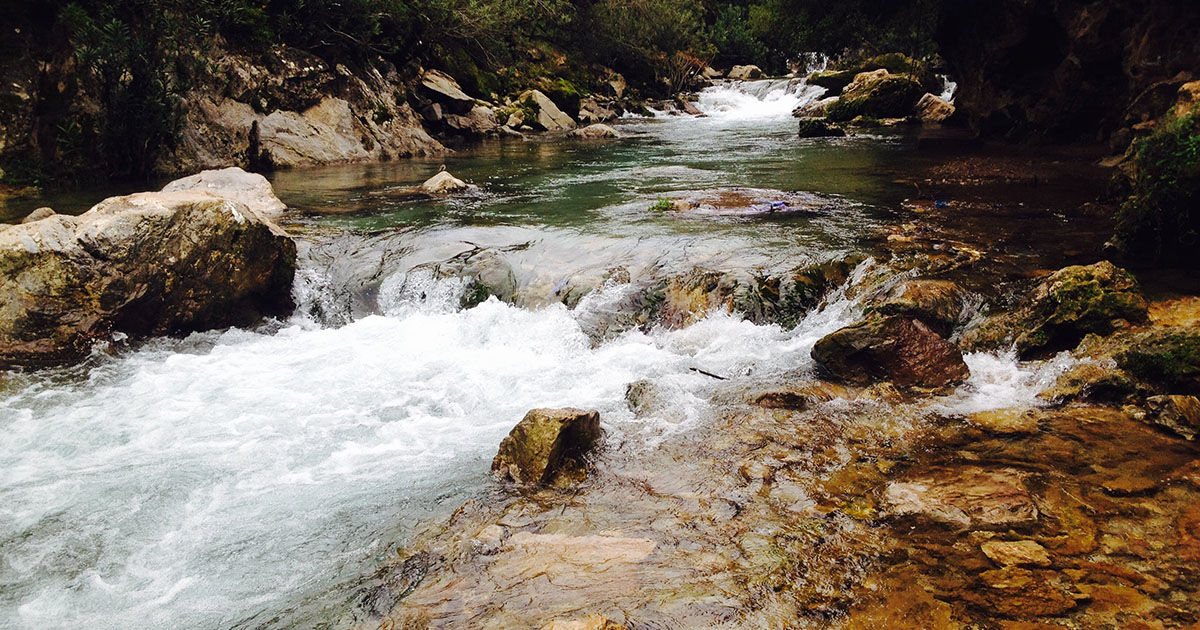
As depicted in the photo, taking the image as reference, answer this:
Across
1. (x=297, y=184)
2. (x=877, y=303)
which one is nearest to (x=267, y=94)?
(x=297, y=184)

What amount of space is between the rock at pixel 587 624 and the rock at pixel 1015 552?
1.70 meters

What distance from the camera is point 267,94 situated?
16.7 metres

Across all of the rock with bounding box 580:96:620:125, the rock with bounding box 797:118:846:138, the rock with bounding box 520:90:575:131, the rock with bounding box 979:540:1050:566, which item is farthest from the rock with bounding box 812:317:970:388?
the rock with bounding box 580:96:620:125

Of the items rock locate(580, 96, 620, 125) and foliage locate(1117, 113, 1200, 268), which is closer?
foliage locate(1117, 113, 1200, 268)

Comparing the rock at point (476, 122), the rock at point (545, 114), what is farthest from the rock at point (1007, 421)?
the rock at point (545, 114)

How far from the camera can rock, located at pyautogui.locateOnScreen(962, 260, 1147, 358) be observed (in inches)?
216

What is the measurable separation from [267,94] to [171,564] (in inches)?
618

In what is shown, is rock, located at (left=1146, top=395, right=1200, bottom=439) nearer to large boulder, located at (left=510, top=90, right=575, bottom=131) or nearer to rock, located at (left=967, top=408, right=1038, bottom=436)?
rock, located at (left=967, top=408, right=1038, bottom=436)

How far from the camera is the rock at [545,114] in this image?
969 inches

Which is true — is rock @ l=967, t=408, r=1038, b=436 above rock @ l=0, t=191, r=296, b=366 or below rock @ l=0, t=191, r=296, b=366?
below

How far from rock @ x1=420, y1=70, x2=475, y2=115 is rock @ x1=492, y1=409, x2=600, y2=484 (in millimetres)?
19865

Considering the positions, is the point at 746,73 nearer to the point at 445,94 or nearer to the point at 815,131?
the point at 815,131

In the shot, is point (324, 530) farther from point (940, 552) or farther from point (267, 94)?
point (267, 94)

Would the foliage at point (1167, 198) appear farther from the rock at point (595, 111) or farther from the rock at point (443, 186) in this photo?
the rock at point (595, 111)
